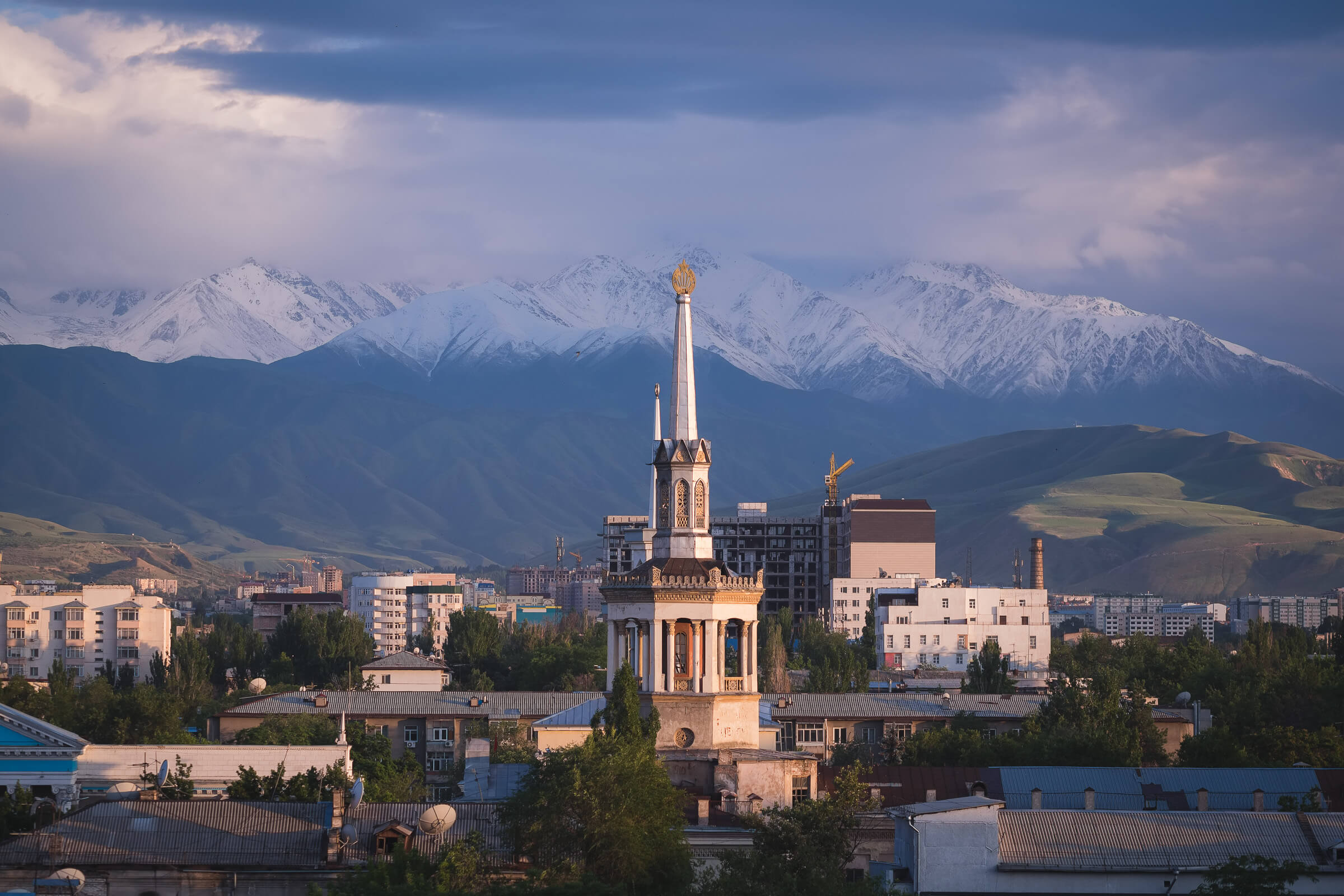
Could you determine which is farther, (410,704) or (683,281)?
(410,704)

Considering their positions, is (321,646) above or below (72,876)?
above

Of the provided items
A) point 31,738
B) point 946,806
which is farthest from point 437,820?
point 31,738

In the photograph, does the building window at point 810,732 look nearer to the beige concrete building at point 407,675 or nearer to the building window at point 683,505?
the beige concrete building at point 407,675

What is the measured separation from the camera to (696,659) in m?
67.8

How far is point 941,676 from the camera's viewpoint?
17900cm

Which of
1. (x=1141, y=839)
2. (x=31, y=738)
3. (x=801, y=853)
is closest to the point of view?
(x=801, y=853)

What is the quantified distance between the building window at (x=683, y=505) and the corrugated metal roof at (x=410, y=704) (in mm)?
43365

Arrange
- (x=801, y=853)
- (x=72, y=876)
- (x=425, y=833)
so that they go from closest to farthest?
1. (x=801, y=853)
2. (x=72, y=876)
3. (x=425, y=833)

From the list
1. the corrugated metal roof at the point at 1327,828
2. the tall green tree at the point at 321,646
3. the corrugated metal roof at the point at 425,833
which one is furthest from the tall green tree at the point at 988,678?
the corrugated metal roof at the point at 425,833

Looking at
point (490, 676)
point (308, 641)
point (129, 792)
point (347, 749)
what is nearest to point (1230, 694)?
point (347, 749)

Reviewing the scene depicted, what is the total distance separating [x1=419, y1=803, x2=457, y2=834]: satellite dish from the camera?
192ft

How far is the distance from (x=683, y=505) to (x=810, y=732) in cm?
4648

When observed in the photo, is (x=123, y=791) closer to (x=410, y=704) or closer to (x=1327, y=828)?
(x=1327, y=828)

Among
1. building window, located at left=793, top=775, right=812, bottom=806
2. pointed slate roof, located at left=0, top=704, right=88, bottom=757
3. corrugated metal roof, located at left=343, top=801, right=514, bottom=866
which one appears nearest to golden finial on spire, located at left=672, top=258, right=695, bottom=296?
building window, located at left=793, top=775, right=812, bottom=806
